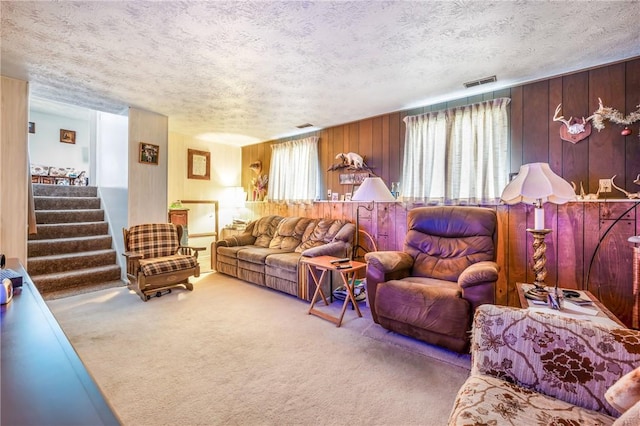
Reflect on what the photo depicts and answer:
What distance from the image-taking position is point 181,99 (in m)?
3.53

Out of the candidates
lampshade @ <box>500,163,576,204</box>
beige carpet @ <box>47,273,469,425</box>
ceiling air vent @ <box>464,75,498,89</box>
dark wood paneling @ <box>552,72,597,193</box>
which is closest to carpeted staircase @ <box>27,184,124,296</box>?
beige carpet @ <box>47,273,469,425</box>

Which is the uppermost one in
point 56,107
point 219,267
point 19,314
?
point 56,107

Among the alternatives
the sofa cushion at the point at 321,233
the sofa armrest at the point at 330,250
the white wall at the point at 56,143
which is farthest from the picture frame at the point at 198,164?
the sofa armrest at the point at 330,250

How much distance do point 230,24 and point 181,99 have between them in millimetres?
1834

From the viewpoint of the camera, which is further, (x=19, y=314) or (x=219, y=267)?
(x=219, y=267)

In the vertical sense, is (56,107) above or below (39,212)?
above

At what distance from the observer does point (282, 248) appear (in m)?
4.49

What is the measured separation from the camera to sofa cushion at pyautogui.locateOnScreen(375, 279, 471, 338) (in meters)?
2.18

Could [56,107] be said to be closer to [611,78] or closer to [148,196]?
[148,196]

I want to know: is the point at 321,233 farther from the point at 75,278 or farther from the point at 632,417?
the point at 632,417

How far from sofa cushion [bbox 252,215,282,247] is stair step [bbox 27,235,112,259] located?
227 cm

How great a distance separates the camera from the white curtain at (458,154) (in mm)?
3084

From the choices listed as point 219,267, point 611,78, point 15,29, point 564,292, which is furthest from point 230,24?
point 219,267

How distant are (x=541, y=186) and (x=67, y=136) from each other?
855 centimetres
